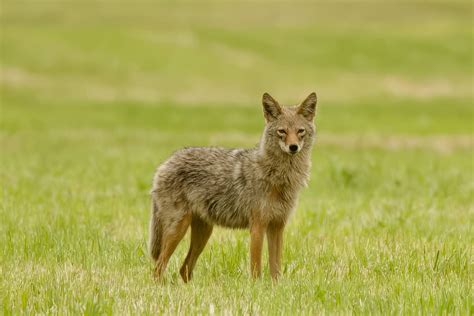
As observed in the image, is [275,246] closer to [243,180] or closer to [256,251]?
[256,251]

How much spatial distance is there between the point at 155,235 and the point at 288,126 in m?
1.73

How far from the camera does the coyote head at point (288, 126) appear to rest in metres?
7.20

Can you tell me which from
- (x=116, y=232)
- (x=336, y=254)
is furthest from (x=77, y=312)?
(x=116, y=232)

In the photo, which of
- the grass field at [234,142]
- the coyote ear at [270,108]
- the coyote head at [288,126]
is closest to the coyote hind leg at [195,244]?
the grass field at [234,142]

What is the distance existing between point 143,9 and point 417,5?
2373 centimetres

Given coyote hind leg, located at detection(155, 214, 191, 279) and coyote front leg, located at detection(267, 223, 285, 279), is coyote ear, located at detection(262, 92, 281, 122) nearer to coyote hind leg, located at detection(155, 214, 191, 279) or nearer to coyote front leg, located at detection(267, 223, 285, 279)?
coyote front leg, located at detection(267, 223, 285, 279)

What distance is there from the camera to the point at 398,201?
12.9 metres

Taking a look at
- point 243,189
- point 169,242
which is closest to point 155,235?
point 169,242

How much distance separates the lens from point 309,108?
7.53 metres

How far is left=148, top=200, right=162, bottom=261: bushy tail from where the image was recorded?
7.72 meters

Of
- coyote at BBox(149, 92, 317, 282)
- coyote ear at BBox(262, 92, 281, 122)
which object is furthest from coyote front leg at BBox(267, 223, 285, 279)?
coyote ear at BBox(262, 92, 281, 122)

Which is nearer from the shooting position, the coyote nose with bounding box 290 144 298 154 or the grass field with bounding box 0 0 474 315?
the grass field with bounding box 0 0 474 315

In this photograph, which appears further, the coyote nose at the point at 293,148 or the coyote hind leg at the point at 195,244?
the coyote hind leg at the point at 195,244

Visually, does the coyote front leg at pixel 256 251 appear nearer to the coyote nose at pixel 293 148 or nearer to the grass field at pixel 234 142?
the grass field at pixel 234 142
